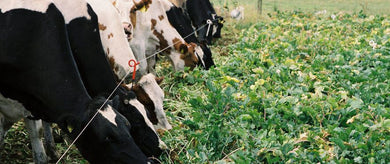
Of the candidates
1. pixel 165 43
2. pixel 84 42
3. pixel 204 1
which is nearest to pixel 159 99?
pixel 84 42

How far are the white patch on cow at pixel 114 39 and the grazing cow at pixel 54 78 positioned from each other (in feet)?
3.83

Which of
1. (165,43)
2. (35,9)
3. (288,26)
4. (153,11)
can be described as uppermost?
(35,9)

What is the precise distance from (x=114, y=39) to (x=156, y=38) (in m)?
1.91

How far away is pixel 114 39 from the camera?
482 centimetres

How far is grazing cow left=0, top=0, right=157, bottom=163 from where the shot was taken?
3.40 metres

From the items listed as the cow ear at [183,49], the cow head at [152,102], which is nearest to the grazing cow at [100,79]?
the cow head at [152,102]

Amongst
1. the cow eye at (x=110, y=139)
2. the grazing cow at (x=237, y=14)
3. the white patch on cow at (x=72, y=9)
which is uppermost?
the white patch on cow at (x=72, y=9)

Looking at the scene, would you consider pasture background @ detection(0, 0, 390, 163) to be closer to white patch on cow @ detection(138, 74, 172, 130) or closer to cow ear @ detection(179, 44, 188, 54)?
white patch on cow @ detection(138, 74, 172, 130)

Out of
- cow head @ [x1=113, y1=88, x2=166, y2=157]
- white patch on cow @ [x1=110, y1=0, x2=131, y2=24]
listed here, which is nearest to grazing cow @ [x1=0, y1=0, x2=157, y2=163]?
cow head @ [x1=113, y1=88, x2=166, y2=157]

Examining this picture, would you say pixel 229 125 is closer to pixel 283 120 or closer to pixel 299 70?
pixel 283 120

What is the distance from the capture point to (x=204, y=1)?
1063 cm

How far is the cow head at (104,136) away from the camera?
3375 mm

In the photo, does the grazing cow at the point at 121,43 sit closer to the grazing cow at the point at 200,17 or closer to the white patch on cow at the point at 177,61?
the white patch on cow at the point at 177,61

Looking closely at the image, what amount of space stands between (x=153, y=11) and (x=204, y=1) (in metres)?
4.10
